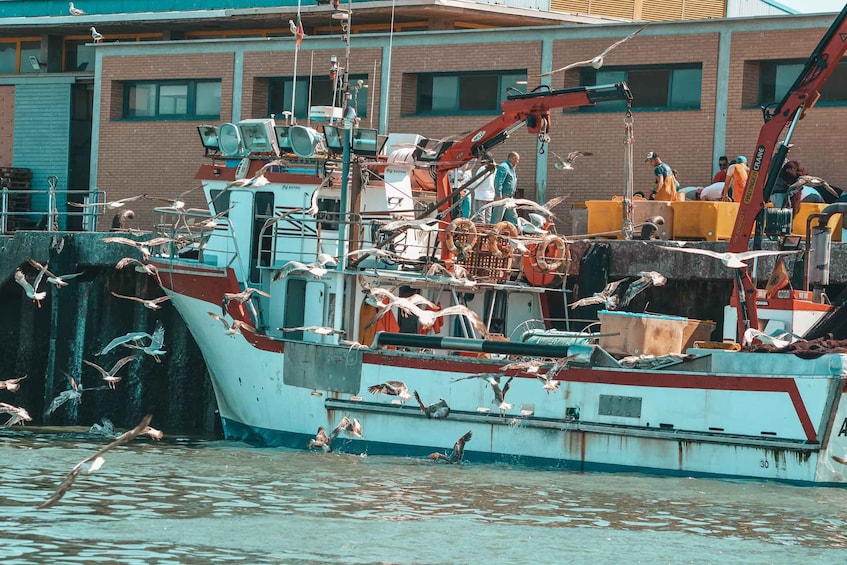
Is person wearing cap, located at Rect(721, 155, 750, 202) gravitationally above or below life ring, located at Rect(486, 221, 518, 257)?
above

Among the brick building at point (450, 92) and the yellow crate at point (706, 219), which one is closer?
the yellow crate at point (706, 219)

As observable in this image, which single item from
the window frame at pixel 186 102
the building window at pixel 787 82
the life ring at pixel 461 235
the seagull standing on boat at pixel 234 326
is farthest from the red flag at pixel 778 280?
the window frame at pixel 186 102

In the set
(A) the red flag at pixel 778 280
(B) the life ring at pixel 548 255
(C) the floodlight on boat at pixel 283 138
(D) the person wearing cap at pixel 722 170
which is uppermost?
(D) the person wearing cap at pixel 722 170

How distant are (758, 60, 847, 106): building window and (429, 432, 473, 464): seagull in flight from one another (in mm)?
10870

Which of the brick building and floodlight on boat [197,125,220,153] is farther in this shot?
the brick building

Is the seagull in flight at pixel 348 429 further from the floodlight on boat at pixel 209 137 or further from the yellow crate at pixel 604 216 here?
the yellow crate at pixel 604 216

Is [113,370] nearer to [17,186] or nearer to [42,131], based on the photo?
[17,186]

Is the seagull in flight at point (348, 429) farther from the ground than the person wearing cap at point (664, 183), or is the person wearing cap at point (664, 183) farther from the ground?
the person wearing cap at point (664, 183)

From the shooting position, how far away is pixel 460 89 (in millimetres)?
29562

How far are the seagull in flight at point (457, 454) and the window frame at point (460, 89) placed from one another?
1196cm

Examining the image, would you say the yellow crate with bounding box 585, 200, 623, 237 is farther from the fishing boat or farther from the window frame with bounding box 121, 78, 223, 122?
the window frame with bounding box 121, 78, 223, 122

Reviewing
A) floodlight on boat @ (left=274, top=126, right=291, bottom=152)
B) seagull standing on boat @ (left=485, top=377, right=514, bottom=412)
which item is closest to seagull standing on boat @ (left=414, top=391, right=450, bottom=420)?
seagull standing on boat @ (left=485, top=377, right=514, bottom=412)

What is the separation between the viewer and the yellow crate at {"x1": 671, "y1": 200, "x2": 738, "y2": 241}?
21.5 metres

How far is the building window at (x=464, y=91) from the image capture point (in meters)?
29.1
